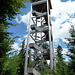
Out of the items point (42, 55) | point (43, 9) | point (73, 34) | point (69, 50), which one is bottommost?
point (42, 55)

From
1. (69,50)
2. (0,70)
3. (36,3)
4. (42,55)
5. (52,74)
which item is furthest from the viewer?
(36,3)

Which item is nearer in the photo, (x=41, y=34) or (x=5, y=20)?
(x=5, y=20)

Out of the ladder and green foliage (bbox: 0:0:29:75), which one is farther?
the ladder

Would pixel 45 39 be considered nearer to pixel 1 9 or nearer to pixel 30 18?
pixel 30 18

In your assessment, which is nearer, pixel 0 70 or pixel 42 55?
pixel 0 70

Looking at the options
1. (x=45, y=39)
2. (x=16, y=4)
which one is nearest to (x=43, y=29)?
(x=45, y=39)

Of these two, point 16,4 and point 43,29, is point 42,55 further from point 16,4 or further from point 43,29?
point 16,4

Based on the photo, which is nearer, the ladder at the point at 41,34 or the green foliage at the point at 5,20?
the green foliage at the point at 5,20

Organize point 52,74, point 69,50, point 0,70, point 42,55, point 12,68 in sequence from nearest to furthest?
point 52,74, point 0,70, point 12,68, point 69,50, point 42,55

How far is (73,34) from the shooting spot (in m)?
10.8

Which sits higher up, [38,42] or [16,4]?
[16,4]

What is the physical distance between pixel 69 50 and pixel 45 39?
4177mm

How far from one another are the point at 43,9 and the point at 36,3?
72.4 inches

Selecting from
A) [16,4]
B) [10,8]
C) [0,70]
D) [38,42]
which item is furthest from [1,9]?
[38,42]
